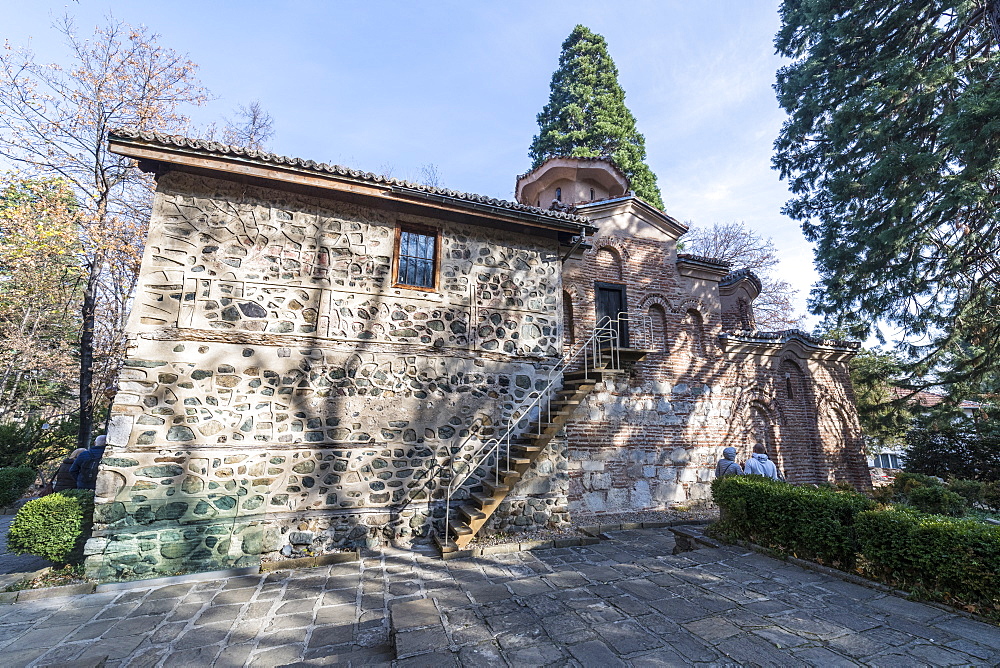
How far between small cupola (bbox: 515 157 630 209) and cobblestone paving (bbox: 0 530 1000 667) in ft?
33.9

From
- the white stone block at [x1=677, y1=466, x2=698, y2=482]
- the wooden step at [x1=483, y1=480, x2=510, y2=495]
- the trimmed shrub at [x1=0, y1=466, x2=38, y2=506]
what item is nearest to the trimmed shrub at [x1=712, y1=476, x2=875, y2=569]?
the white stone block at [x1=677, y1=466, x2=698, y2=482]

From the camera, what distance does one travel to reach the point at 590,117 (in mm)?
17625

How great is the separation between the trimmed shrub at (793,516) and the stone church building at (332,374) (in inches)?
112

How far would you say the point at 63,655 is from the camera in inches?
134

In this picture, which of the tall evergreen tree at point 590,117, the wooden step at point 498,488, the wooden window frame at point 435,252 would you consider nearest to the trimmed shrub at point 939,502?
the wooden step at point 498,488

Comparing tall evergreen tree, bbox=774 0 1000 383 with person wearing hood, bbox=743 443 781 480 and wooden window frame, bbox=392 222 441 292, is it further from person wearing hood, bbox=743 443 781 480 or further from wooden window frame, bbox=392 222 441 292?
wooden window frame, bbox=392 222 441 292

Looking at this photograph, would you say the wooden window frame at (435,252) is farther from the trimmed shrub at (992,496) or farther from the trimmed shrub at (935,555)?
the trimmed shrub at (992,496)

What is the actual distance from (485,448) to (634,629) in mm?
3699

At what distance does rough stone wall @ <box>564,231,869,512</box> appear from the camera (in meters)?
9.23

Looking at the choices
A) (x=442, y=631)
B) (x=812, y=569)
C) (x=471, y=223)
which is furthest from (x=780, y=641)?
(x=471, y=223)

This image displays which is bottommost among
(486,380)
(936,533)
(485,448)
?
(936,533)

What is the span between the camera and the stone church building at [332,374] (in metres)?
5.35

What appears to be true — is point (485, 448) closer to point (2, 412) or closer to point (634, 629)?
point (634, 629)

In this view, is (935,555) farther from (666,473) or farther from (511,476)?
(666,473)
